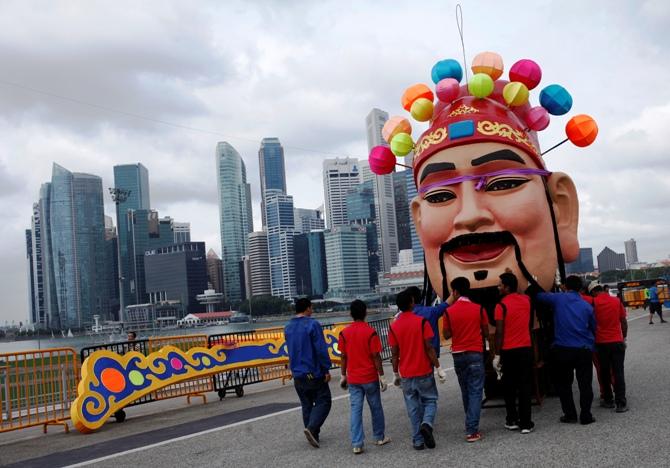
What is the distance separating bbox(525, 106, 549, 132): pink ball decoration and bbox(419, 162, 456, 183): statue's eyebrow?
1471 millimetres

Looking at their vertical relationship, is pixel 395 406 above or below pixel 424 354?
below

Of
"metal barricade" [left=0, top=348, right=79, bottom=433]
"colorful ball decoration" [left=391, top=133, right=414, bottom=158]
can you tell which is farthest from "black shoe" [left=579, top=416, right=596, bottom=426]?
"metal barricade" [left=0, top=348, right=79, bottom=433]

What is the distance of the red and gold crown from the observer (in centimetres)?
863

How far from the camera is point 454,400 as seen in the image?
372 inches

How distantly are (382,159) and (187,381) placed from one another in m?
5.80

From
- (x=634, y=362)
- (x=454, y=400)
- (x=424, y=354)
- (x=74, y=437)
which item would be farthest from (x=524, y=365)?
(x=74, y=437)

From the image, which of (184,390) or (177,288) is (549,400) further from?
(177,288)

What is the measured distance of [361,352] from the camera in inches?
276

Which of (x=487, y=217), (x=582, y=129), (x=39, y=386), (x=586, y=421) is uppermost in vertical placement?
(x=582, y=129)

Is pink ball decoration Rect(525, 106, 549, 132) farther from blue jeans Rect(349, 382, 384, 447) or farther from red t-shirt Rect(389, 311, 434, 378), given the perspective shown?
blue jeans Rect(349, 382, 384, 447)

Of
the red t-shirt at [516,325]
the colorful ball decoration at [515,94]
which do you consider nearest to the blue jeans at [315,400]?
the red t-shirt at [516,325]

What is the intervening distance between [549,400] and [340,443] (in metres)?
3.28

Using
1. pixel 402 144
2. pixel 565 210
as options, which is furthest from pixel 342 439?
pixel 402 144

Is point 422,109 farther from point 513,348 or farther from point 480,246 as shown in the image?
point 513,348
